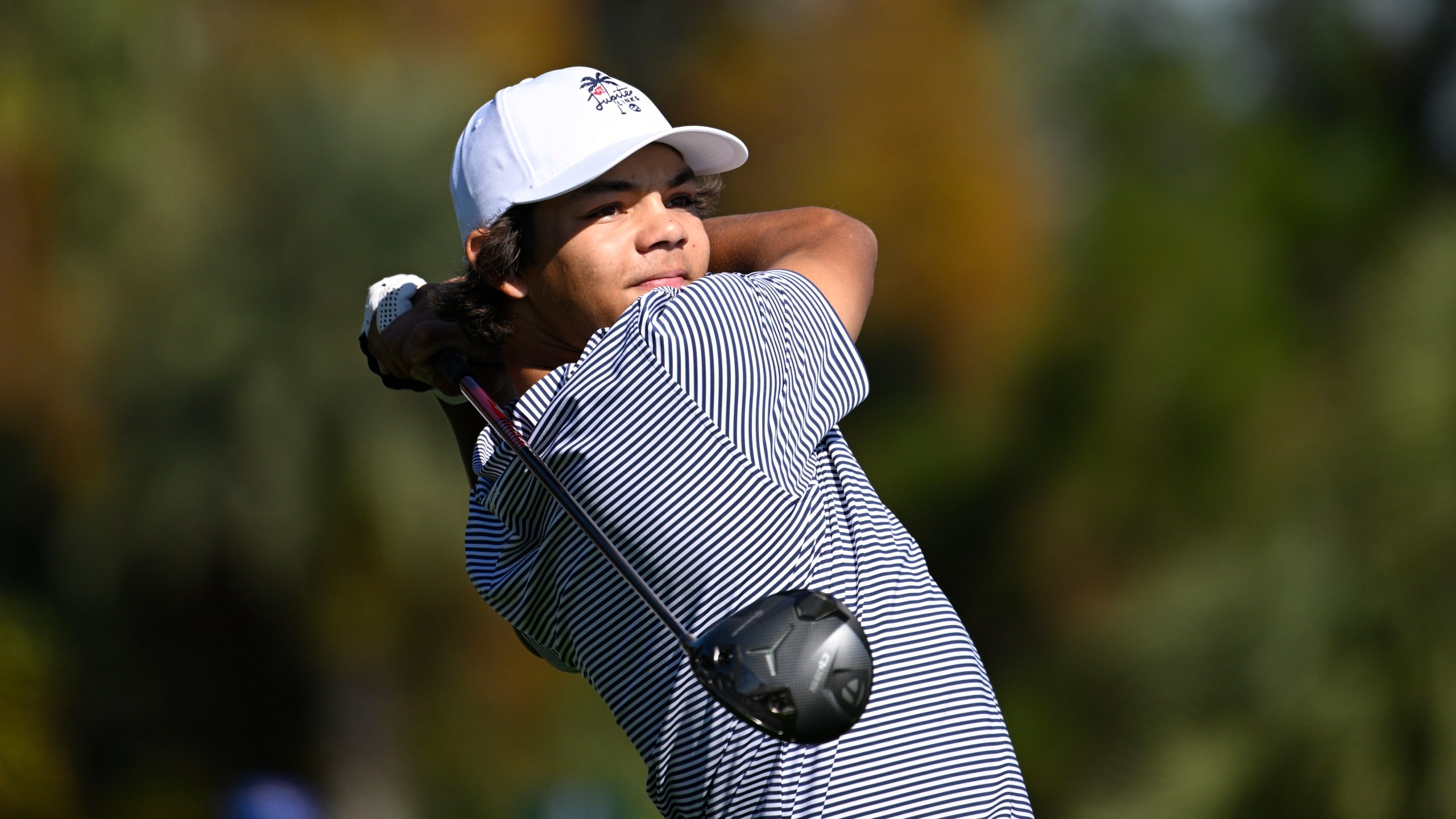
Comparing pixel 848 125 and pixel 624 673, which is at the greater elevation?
pixel 624 673

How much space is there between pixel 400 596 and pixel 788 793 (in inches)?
481

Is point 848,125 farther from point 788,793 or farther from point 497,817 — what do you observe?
point 788,793

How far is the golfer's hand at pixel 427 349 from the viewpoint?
3240mm

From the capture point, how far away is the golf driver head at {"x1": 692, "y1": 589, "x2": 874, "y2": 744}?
2264 millimetres

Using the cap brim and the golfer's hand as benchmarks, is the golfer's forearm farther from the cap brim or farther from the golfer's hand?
the cap brim

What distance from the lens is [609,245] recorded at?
295 centimetres

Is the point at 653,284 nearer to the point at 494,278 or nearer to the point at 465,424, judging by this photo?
the point at 494,278

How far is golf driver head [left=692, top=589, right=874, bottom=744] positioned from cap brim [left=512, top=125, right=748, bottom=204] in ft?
2.87

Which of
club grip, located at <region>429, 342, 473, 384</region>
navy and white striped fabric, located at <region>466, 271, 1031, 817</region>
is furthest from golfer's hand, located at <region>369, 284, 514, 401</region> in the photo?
navy and white striped fabric, located at <region>466, 271, 1031, 817</region>

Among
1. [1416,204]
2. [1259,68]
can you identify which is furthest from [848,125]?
[1416,204]

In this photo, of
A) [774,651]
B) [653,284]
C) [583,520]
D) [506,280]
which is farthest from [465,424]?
[774,651]

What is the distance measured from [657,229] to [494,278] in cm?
31

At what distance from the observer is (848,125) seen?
2044 centimetres

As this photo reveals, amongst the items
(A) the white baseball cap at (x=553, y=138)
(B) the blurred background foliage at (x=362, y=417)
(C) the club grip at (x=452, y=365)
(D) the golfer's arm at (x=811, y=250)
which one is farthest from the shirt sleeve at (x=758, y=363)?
(B) the blurred background foliage at (x=362, y=417)
